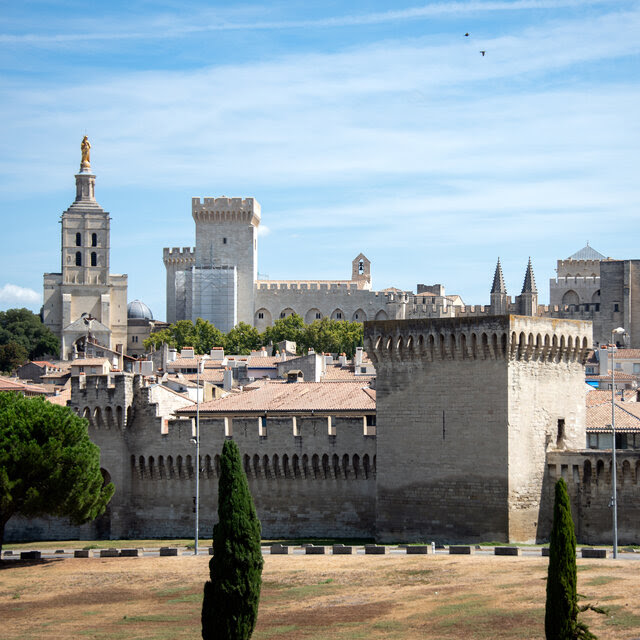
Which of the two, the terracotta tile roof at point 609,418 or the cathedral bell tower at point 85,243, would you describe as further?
the cathedral bell tower at point 85,243

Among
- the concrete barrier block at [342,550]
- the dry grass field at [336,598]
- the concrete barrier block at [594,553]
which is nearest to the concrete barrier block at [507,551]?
the dry grass field at [336,598]

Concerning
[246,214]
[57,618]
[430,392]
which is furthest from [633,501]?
[246,214]

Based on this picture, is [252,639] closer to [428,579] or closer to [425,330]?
[428,579]

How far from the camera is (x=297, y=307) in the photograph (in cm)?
18275

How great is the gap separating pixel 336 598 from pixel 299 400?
20.9 m

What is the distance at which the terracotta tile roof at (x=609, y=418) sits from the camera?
58.5 m

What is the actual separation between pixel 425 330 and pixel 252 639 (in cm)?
1581

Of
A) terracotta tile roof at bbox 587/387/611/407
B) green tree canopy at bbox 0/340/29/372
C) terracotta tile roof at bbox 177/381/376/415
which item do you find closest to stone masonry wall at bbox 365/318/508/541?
terracotta tile roof at bbox 177/381/376/415

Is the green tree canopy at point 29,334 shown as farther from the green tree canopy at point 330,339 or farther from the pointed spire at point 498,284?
the pointed spire at point 498,284

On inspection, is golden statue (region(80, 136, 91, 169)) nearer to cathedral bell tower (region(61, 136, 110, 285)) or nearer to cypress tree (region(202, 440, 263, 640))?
cathedral bell tower (region(61, 136, 110, 285))

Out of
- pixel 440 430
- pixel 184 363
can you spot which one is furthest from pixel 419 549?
pixel 184 363

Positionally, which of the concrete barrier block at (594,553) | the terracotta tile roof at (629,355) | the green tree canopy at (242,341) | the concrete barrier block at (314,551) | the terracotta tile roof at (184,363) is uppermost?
the green tree canopy at (242,341)

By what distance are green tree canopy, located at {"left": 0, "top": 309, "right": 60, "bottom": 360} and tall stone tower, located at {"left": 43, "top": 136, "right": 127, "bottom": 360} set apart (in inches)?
264

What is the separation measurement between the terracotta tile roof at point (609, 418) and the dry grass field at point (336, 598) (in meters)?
11.6
